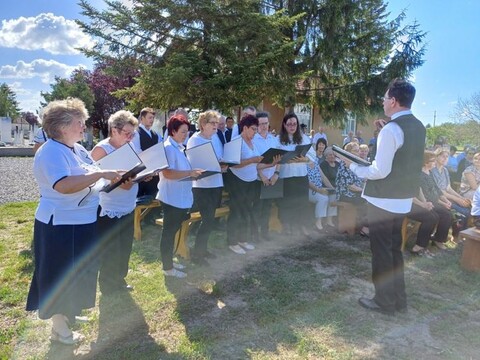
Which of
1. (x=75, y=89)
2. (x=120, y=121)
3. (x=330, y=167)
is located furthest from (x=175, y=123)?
(x=75, y=89)

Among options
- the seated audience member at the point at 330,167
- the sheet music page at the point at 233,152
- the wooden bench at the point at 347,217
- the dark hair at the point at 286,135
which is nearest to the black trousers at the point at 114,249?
the sheet music page at the point at 233,152

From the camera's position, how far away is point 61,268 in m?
2.77

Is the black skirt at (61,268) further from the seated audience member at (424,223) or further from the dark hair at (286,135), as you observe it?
the seated audience member at (424,223)

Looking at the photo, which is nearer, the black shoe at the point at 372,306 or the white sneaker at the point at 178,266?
the black shoe at the point at 372,306

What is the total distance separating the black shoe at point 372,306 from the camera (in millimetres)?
3506

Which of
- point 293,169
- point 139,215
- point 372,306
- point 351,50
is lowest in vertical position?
point 372,306

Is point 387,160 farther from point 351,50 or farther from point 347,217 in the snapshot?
point 351,50

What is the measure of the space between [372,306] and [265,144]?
8.55ft

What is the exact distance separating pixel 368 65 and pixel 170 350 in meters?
14.3

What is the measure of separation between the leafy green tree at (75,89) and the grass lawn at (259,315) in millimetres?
19948

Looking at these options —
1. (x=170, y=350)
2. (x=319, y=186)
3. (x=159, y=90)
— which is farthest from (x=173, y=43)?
(x=170, y=350)

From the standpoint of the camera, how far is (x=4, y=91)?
4703 cm

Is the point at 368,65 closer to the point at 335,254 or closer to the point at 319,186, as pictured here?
the point at 319,186

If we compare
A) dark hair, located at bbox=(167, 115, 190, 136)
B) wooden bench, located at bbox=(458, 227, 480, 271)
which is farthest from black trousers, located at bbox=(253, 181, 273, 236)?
wooden bench, located at bbox=(458, 227, 480, 271)
